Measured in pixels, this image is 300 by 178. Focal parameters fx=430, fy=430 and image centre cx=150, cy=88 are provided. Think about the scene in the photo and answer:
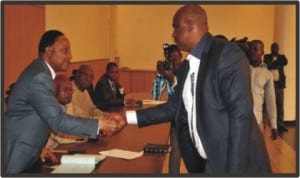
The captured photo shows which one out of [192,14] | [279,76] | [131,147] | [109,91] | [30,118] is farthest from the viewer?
[279,76]

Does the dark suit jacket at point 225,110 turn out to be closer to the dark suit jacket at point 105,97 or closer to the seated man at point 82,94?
the seated man at point 82,94

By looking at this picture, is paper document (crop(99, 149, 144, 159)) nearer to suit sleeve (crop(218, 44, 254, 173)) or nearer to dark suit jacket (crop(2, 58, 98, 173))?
dark suit jacket (crop(2, 58, 98, 173))

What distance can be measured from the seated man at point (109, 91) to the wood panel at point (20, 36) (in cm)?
73

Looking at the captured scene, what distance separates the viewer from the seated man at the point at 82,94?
11.5ft

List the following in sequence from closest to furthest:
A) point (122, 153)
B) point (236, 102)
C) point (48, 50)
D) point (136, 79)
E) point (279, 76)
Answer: point (236, 102)
point (48, 50)
point (122, 153)
point (279, 76)
point (136, 79)

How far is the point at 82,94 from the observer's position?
3.58 meters

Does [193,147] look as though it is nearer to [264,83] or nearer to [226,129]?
[226,129]

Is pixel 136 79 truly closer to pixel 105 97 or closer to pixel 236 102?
pixel 105 97

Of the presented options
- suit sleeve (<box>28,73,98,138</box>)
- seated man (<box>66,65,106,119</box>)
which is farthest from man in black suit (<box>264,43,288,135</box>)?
suit sleeve (<box>28,73,98,138</box>)

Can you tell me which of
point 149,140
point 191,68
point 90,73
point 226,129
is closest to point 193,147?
point 226,129

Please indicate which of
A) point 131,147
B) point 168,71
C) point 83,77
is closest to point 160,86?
point 168,71

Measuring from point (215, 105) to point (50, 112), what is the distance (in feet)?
2.41

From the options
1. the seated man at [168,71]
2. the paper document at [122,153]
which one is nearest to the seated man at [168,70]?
the seated man at [168,71]

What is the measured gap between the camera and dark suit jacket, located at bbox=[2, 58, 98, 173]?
5.98 feet
